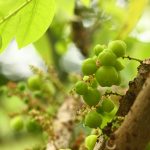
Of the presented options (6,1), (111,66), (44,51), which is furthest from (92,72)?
(44,51)

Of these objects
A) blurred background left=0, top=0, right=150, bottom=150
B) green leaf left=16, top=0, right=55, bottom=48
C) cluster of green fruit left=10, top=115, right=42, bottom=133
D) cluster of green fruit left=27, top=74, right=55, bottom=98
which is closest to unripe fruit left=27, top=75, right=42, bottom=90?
cluster of green fruit left=27, top=74, right=55, bottom=98

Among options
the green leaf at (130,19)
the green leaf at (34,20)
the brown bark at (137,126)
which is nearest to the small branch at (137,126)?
the brown bark at (137,126)

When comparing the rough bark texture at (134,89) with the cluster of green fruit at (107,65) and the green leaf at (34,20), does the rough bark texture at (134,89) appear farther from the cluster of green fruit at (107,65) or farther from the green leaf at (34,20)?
the green leaf at (34,20)

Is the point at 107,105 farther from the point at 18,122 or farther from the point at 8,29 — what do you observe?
the point at 18,122

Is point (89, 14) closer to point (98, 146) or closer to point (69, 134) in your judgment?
point (69, 134)

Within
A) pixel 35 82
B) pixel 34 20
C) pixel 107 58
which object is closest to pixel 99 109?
pixel 107 58

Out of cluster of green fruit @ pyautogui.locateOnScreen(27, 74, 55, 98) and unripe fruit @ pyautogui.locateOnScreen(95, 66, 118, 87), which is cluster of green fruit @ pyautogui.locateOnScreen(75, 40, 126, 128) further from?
cluster of green fruit @ pyautogui.locateOnScreen(27, 74, 55, 98)
